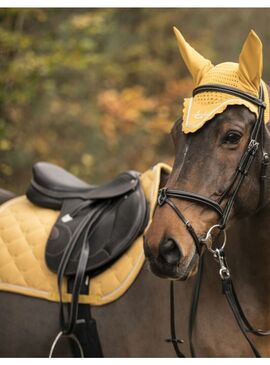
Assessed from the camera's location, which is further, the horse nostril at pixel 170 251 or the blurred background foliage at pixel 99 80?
the blurred background foliage at pixel 99 80

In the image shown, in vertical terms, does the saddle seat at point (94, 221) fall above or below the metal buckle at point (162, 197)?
below

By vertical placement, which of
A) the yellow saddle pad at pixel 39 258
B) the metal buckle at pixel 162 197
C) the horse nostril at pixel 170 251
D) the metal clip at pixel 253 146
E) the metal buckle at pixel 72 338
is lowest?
the metal buckle at pixel 72 338

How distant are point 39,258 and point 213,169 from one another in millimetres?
1278

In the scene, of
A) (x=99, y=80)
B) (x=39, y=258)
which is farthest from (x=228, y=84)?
(x=99, y=80)

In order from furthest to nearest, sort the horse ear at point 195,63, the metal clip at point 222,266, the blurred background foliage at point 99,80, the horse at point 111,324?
the blurred background foliage at point 99,80 < the horse at point 111,324 < the horse ear at point 195,63 < the metal clip at point 222,266

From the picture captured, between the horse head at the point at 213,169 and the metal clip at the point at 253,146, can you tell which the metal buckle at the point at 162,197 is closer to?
the horse head at the point at 213,169

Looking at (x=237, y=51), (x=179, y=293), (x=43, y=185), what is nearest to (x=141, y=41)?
(x=237, y=51)

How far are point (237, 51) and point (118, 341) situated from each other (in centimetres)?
1026

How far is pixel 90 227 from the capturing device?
127 inches

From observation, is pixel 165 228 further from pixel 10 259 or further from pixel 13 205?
pixel 13 205

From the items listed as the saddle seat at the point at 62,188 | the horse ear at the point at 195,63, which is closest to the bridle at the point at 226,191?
the horse ear at the point at 195,63

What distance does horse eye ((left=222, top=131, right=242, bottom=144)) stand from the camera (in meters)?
2.46

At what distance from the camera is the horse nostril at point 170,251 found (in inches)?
94.2

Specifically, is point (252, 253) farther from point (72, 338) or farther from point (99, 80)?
point (99, 80)
